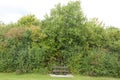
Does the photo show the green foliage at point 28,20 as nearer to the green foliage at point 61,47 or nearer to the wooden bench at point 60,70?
the green foliage at point 61,47

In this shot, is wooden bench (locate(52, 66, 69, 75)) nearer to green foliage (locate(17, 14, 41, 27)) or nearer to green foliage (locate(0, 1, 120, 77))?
green foliage (locate(0, 1, 120, 77))

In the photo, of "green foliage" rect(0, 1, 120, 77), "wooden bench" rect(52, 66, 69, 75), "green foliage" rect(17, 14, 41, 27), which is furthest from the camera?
"green foliage" rect(17, 14, 41, 27)

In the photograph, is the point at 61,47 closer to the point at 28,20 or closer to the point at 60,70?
the point at 60,70

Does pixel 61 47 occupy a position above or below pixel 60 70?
above

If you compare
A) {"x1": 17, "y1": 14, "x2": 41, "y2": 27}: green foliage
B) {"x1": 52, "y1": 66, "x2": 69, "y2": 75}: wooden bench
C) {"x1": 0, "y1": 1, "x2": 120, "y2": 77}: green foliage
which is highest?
{"x1": 17, "y1": 14, "x2": 41, "y2": 27}: green foliage

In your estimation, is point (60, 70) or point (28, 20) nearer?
point (60, 70)

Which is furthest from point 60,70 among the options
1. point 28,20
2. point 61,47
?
point 28,20

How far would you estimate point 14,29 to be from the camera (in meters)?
17.2

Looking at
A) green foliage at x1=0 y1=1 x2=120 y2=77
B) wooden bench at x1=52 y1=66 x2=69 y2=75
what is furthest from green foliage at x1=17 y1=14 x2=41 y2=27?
wooden bench at x1=52 y1=66 x2=69 y2=75

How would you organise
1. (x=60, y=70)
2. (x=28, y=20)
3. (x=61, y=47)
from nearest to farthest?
(x=60, y=70) < (x=61, y=47) < (x=28, y=20)

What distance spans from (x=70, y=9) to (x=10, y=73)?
6.29 metres

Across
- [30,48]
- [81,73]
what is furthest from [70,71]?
[30,48]

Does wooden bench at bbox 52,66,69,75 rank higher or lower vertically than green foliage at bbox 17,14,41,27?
lower

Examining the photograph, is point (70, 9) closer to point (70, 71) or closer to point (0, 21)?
point (70, 71)
